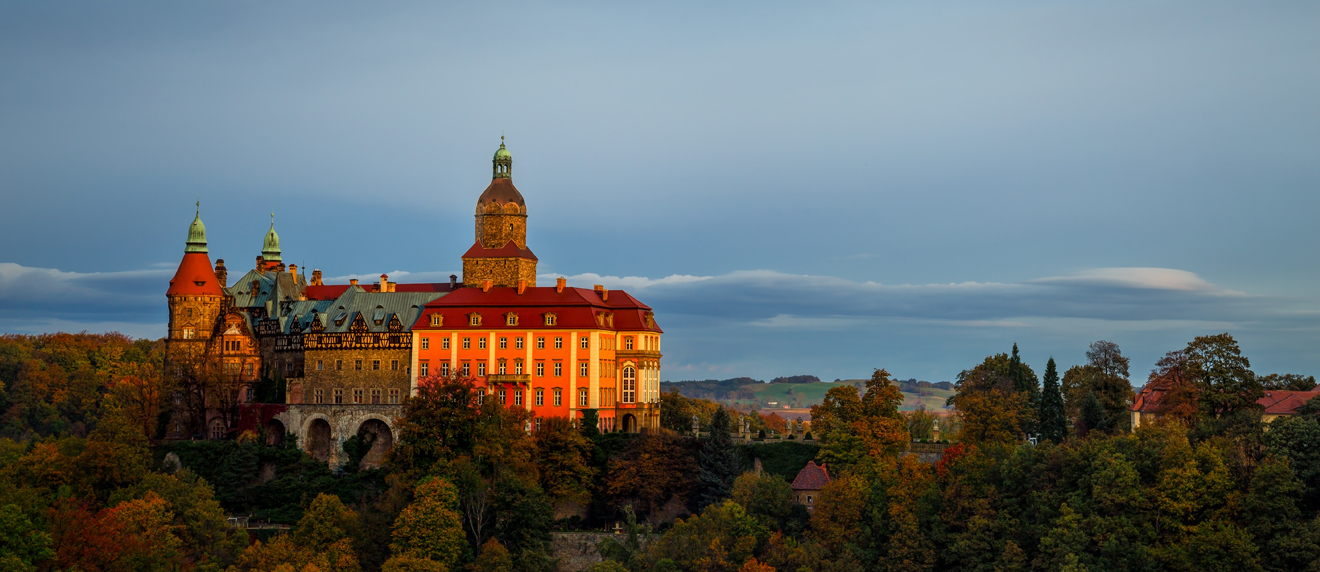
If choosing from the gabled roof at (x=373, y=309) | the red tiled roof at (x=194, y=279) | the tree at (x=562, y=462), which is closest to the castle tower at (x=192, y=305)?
the red tiled roof at (x=194, y=279)

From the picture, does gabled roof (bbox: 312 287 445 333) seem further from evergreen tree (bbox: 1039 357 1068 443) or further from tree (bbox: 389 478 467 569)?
evergreen tree (bbox: 1039 357 1068 443)

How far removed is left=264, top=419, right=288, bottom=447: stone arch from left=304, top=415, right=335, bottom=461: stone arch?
1811mm

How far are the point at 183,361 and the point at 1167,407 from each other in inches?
2379

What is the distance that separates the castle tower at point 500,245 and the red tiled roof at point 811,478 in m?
23.5

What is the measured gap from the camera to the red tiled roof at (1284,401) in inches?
2943

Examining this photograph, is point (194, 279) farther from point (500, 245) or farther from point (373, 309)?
point (500, 245)

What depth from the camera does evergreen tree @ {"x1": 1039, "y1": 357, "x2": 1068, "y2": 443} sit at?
265ft

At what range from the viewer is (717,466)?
79000 millimetres

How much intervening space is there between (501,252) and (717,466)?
21.5 m

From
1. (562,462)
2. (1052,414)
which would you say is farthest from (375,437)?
(1052,414)

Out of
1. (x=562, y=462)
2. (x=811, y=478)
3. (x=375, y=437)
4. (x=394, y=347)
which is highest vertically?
(x=394, y=347)

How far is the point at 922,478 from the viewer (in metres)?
73.6

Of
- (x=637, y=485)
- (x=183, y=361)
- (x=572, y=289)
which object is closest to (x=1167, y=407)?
(x=637, y=485)

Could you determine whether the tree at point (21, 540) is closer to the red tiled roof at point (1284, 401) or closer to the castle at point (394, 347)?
the castle at point (394, 347)
